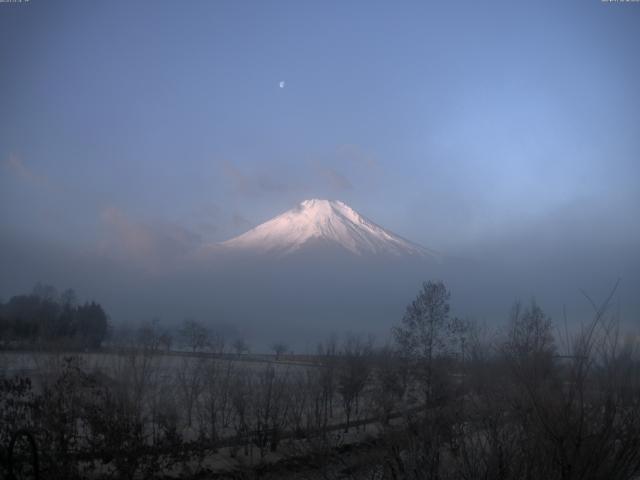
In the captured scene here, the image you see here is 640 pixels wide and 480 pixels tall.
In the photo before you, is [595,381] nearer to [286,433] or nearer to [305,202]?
[286,433]

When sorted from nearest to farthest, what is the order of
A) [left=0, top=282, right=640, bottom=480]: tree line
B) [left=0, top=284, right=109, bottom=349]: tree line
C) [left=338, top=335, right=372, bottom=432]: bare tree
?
[left=0, top=282, right=640, bottom=480]: tree line → [left=0, top=284, right=109, bottom=349]: tree line → [left=338, top=335, right=372, bottom=432]: bare tree

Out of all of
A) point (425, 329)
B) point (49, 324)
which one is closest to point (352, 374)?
point (425, 329)

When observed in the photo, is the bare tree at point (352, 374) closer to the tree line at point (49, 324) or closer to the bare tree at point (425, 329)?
the bare tree at point (425, 329)

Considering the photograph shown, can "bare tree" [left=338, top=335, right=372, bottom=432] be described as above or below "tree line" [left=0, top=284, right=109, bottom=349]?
below

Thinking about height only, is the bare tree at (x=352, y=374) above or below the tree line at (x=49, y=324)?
below

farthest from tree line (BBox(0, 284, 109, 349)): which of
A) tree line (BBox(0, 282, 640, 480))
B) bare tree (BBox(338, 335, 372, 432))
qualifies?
bare tree (BBox(338, 335, 372, 432))

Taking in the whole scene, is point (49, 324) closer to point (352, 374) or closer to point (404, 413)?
point (352, 374)

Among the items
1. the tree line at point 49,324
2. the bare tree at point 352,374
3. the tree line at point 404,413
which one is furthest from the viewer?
the bare tree at point 352,374

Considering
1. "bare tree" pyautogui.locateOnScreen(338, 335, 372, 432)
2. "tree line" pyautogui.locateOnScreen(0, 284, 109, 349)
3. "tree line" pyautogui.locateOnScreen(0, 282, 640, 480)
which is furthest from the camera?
"bare tree" pyautogui.locateOnScreen(338, 335, 372, 432)

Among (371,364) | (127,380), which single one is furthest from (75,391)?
(371,364)

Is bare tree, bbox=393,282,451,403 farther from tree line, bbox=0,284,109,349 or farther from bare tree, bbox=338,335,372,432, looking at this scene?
tree line, bbox=0,284,109,349

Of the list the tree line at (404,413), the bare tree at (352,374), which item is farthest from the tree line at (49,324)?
the bare tree at (352,374)

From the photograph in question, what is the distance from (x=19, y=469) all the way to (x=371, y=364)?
26735mm

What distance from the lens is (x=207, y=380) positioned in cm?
2219
